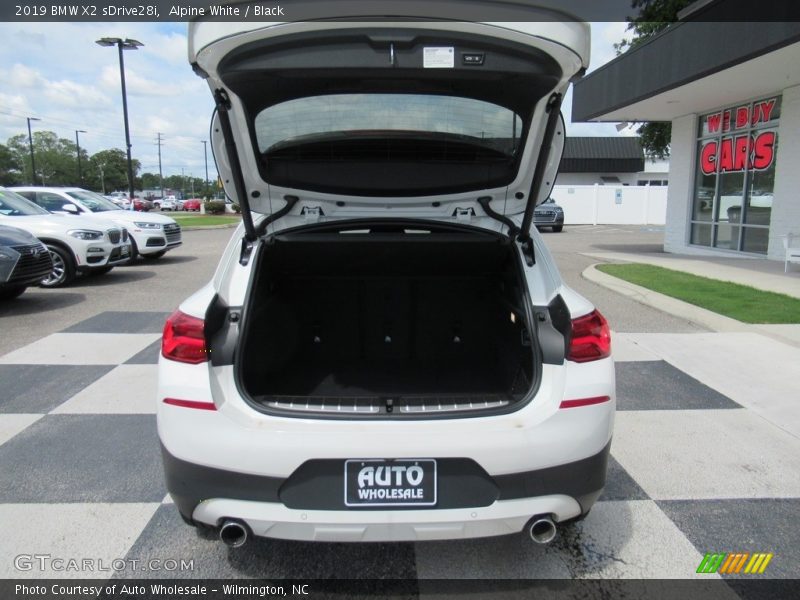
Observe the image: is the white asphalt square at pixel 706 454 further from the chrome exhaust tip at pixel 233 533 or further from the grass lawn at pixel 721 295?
the grass lawn at pixel 721 295

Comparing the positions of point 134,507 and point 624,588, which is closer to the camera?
point 624,588

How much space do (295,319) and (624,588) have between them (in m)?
2.13

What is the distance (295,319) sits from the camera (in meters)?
3.36

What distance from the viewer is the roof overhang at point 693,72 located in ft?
29.6

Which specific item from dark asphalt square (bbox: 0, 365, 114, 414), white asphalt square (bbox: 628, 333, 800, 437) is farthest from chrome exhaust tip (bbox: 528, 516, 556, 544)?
dark asphalt square (bbox: 0, 365, 114, 414)

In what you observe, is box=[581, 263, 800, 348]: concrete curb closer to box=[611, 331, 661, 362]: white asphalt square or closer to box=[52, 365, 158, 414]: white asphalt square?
box=[611, 331, 661, 362]: white asphalt square

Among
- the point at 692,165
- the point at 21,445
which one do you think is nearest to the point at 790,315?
the point at 21,445

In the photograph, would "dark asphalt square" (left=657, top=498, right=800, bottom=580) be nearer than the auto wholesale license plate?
No

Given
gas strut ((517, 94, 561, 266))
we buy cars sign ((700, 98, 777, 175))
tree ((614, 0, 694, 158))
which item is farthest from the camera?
tree ((614, 0, 694, 158))

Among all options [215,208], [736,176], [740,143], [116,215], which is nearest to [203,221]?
[215,208]

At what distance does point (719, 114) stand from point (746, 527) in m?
13.9

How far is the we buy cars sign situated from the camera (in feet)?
40.5

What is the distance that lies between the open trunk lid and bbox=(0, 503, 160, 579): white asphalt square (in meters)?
1.53

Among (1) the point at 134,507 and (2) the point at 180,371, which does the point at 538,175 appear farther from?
(1) the point at 134,507
